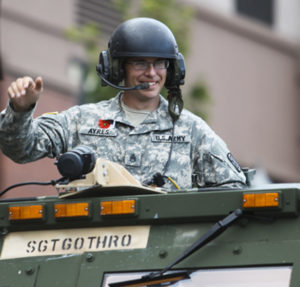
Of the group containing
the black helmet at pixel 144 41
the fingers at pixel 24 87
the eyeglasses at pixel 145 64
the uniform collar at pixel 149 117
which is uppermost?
the black helmet at pixel 144 41

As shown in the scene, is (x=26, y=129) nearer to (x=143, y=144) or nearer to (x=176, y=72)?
(x=143, y=144)

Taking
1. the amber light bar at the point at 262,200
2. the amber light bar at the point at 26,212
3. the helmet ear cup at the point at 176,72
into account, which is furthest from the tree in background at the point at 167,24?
the amber light bar at the point at 262,200

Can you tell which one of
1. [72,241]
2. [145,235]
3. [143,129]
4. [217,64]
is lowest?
[217,64]

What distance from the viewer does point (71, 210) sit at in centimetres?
708

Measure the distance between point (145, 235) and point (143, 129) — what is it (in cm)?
128

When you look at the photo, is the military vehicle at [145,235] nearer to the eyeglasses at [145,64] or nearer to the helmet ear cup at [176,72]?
the eyeglasses at [145,64]

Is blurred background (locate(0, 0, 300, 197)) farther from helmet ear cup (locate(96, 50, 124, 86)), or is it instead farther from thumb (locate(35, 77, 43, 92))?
thumb (locate(35, 77, 43, 92))

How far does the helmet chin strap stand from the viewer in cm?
824

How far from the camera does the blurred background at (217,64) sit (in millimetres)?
23422

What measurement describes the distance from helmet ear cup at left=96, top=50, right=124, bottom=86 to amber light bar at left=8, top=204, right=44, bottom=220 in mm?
1387

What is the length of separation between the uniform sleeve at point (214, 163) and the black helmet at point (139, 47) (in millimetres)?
488

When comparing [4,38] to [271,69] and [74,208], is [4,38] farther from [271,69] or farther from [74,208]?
[74,208]

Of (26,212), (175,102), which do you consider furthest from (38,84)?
(175,102)

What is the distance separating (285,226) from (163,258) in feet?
2.11
